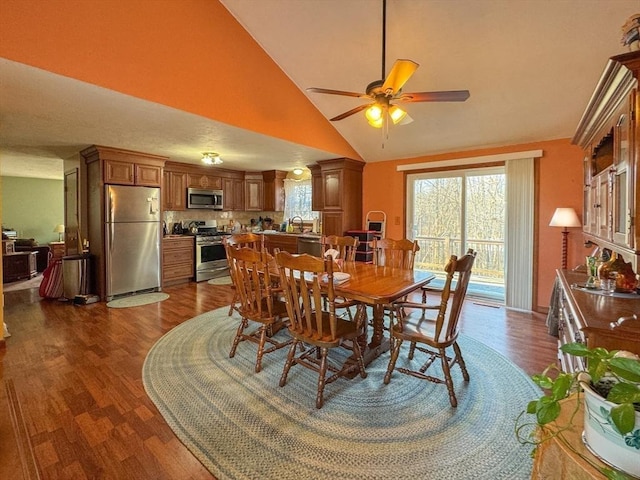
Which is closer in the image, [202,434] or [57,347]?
[202,434]

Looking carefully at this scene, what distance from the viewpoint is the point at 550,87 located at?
3307 mm

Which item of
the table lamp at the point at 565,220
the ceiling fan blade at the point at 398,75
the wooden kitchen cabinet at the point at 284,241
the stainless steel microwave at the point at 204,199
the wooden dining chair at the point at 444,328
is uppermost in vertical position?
the ceiling fan blade at the point at 398,75

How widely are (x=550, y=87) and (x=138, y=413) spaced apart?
470 cm

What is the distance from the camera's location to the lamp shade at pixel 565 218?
3641mm

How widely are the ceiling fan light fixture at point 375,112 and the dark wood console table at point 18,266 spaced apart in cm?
725

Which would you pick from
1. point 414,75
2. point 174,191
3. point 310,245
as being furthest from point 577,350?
point 174,191

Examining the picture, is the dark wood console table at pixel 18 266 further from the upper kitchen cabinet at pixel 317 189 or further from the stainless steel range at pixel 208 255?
the upper kitchen cabinet at pixel 317 189

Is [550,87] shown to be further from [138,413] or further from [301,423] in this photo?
[138,413]

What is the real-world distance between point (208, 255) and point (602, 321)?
5875mm

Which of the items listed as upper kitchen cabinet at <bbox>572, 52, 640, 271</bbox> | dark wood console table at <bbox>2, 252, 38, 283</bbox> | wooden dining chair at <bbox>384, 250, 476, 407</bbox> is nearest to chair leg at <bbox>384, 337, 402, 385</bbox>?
wooden dining chair at <bbox>384, 250, 476, 407</bbox>

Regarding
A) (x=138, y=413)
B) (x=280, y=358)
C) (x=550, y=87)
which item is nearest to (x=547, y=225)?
(x=550, y=87)

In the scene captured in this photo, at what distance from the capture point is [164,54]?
284 centimetres

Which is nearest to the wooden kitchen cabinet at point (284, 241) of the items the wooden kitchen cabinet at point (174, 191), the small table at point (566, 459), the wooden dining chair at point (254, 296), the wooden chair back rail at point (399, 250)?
the wooden kitchen cabinet at point (174, 191)

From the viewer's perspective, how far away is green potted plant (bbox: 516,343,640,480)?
710 millimetres
